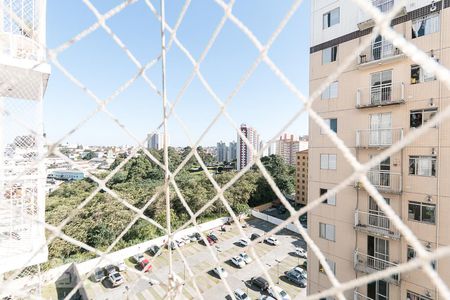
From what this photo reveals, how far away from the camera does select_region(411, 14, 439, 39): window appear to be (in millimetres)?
2832

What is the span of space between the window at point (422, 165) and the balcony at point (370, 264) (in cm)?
120

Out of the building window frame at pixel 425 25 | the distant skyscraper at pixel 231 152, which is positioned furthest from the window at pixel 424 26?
the distant skyscraper at pixel 231 152

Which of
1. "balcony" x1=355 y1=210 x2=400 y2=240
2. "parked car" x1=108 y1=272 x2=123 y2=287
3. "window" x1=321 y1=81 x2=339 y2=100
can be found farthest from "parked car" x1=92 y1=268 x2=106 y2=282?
"window" x1=321 y1=81 x2=339 y2=100

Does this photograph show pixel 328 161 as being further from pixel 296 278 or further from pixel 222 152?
pixel 222 152

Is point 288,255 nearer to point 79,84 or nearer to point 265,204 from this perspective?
point 265,204

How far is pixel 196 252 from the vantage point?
32.4 ft

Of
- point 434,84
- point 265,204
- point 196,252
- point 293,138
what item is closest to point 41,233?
point 434,84

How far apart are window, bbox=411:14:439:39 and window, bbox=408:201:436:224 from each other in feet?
6.57

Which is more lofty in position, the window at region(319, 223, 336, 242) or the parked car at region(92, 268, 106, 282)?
the window at region(319, 223, 336, 242)

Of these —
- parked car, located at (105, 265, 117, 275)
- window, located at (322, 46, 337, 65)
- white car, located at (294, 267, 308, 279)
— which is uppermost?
window, located at (322, 46, 337, 65)

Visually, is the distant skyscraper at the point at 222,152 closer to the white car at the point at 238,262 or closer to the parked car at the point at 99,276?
the white car at the point at 238,262

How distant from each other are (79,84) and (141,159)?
18.7 metres

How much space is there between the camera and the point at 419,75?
118 inches

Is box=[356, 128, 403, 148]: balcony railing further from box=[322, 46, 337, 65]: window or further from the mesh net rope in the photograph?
the mesh net rope
